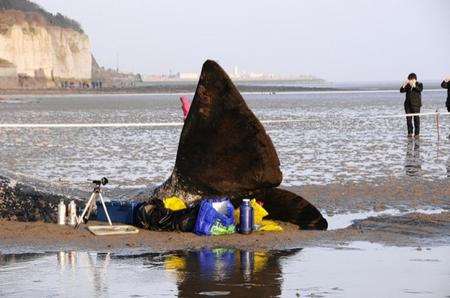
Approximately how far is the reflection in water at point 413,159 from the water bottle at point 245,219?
789 centimetres

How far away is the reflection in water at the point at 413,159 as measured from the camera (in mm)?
19780

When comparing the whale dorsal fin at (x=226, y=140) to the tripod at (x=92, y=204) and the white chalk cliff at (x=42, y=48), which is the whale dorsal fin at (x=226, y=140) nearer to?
the tripod at (x=92, y=204)

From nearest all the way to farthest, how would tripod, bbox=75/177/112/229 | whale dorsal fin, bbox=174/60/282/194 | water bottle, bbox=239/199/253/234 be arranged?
water bottle, bbox=239/199/253/234
whale dorsal fin, bbox=174/60/282/194
tripod, bbox=75/177/112/229

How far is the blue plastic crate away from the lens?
41.8 feet

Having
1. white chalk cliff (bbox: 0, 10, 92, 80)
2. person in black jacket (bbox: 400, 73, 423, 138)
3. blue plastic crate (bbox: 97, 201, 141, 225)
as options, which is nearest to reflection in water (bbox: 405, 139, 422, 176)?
person in black jacket (bbox: 400, 73, 423, 138)

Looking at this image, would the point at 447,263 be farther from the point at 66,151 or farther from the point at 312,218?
the point at 66,151

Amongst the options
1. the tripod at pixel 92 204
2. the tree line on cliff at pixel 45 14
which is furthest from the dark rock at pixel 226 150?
the tree line on cliff at pixel 45 14

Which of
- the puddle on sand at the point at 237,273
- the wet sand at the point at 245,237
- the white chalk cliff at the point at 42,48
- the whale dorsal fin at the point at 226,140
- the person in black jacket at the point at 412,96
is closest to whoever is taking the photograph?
the puddle on sand at the point at 237,273

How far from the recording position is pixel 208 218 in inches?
468

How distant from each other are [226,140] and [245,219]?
980 mm

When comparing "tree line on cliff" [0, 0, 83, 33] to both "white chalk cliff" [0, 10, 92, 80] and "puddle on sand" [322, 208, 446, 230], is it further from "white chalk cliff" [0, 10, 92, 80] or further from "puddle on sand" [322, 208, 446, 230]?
"puddle on sand" [322, 208, 446, 230]

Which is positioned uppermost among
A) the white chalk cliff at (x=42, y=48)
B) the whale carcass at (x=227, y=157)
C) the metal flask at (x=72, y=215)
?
the white chalk cliff at (x=42, y=48)

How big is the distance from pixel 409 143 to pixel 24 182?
597 inches

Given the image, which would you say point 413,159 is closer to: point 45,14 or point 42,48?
point 42,48
